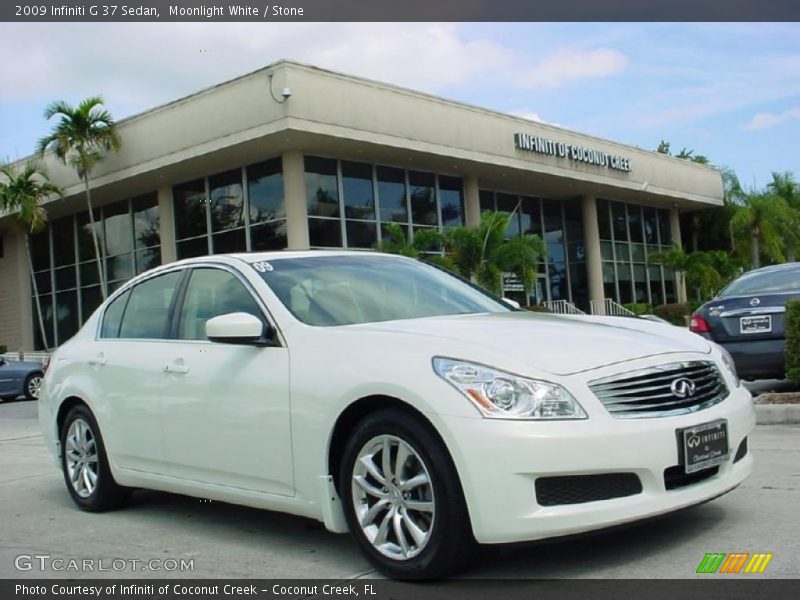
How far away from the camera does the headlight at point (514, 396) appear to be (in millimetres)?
3676

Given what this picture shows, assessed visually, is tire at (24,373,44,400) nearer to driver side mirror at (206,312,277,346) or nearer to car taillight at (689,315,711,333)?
car taillight at (689,315,711,333)

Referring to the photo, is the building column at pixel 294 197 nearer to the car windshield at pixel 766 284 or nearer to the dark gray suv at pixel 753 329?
the car windshield at pixel 766 284

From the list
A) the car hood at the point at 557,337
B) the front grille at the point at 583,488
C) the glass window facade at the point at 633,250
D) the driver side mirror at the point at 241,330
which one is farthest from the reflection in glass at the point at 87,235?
the front grille at the point at 583,488

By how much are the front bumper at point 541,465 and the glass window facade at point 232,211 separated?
20.4m

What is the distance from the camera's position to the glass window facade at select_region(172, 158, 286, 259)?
A: 24.5 metres

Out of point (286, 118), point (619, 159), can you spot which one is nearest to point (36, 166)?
point (286, 118)

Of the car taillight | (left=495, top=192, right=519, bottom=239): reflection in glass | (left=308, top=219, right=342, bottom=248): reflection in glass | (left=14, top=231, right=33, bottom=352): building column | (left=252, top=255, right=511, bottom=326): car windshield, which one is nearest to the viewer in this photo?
(left=252, top=255, right=511, bottom=326): car windshield

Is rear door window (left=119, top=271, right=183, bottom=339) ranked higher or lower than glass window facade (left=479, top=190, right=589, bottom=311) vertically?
lower

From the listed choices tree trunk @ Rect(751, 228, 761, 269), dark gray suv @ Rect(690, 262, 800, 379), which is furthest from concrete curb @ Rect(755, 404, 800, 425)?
tree trunk @ Rect(751, 228, 761, 269)

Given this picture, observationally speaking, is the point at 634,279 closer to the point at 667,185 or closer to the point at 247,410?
the point at 667,185

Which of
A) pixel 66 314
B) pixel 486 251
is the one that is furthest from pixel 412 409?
pixel 66 314

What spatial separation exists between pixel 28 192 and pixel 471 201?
14.1m

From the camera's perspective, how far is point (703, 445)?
13.0 feet

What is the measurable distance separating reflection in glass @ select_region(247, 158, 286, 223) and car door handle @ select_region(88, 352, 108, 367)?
18281 millimetres
